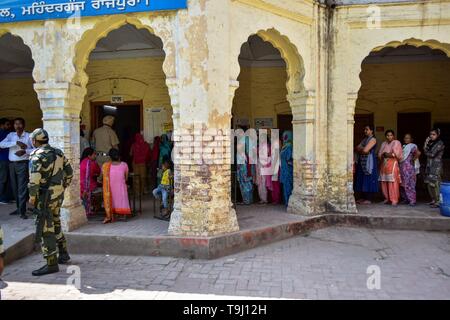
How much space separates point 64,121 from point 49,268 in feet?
8.26

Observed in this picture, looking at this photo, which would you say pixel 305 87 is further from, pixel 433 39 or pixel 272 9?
pixel 433 39

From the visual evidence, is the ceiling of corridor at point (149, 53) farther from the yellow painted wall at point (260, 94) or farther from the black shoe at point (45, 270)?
the black shoe at point (45, 270)

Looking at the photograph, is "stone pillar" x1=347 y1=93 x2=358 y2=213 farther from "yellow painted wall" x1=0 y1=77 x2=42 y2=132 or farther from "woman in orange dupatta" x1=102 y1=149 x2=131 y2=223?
"yellow painted wall" x1=0 y1=77 x2=42 y2=132

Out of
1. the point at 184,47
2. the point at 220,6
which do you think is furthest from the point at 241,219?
the point at 220,6

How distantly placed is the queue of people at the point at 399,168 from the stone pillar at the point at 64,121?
630 cm

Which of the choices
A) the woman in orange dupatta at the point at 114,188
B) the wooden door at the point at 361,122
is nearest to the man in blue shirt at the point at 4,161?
the woman in orange dupatta at the point at 114,188

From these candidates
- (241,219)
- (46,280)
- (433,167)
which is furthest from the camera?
(433,167)

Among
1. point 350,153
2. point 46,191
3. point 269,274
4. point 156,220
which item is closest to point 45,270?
point 46,191

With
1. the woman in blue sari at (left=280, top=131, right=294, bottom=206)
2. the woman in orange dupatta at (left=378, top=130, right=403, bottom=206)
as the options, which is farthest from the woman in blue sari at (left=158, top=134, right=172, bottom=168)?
the woman in orange dupatta at (left=378, top=130, right=403, bottom=206)

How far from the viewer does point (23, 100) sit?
39.3 ft

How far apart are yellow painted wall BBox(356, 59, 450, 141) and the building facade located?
0.03m

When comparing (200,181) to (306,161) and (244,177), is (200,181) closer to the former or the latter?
(306,161)

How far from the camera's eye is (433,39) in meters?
7.77

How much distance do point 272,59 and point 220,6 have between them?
525 cm
